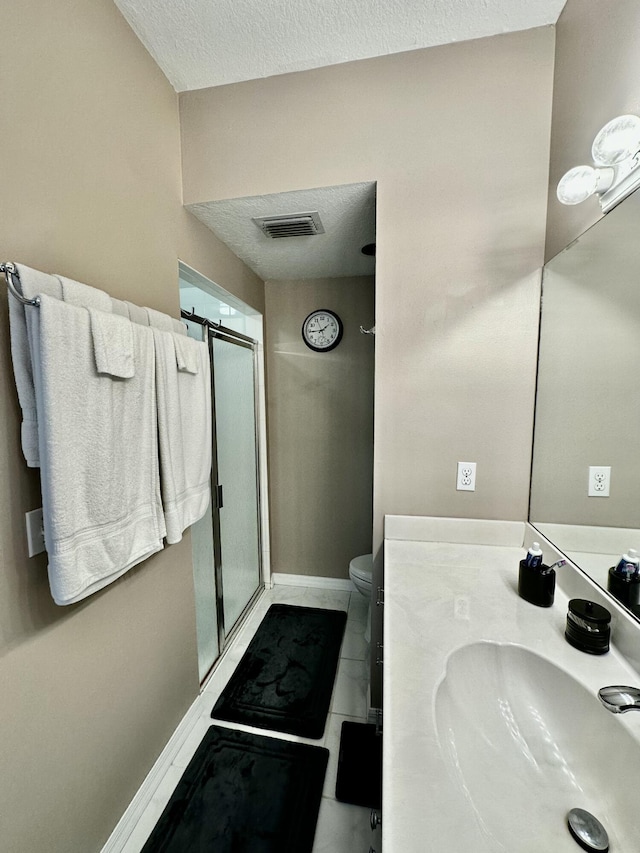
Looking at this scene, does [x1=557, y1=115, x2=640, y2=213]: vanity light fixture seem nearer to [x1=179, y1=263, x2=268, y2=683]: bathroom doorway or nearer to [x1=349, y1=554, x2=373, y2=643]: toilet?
[x1=179, y1=263, x2=268, y2=683]: bathroom doorway

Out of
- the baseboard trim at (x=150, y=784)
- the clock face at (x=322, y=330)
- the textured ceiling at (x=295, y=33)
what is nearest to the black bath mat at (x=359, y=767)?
the baseboard trim at (x=150, y=784)

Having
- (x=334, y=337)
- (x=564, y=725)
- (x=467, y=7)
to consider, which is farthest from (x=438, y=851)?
(x=334, y=337)

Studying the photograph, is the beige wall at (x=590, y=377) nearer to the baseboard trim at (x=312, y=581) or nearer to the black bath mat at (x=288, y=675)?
the black bath mat at (x=288, y=675)

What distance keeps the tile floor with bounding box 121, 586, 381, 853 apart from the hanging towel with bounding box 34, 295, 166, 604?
100cm

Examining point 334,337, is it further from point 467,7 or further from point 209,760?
point 209,760

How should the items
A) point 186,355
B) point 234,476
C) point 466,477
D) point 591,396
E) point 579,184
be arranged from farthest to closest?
point 234,476 → point 466,477 → point 186,355 → point 591,396 → point 579,184

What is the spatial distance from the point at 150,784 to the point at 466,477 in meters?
1.67

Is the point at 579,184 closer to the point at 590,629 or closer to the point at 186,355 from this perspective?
the point at 590,629

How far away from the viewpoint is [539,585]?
102 cm

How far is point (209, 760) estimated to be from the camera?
1437mm

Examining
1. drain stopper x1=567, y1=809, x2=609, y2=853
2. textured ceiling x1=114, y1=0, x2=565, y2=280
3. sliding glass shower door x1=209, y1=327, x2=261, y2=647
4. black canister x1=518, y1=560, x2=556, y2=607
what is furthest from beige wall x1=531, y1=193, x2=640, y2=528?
sliding glass shower door x1=209, y1=327, x2=261, y2=647

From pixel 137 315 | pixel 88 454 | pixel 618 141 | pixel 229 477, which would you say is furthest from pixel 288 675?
pixel 618 141

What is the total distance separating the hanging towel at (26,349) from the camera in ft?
2.58

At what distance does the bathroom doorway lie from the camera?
1841 mm
